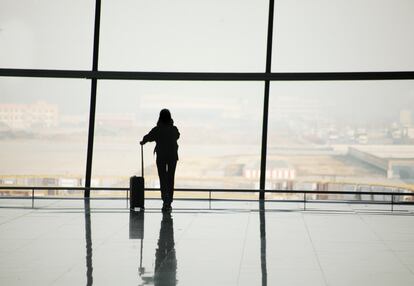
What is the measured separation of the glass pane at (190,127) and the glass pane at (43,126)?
26 cm

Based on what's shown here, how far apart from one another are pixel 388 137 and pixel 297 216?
Answer: 195cm

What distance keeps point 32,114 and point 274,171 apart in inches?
122

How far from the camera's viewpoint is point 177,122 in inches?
388

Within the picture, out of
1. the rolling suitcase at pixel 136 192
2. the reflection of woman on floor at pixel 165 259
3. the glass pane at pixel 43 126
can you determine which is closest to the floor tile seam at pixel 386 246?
the reflection of woman on floor at pixel 165 259

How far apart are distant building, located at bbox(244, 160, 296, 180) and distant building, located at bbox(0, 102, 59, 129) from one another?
2.49m

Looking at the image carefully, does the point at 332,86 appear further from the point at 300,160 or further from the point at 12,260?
the point at 12,260

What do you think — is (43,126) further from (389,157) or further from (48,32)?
(389,157)

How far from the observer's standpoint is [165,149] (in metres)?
8.64

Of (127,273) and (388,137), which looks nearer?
(127,273)

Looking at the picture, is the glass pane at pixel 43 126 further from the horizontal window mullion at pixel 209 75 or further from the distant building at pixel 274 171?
the distant building at pixel 274 171

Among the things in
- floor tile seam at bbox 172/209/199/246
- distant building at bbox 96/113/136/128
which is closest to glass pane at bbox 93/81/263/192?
distant building at bbox 96/113/136/128

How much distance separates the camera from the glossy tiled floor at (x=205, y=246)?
4742 millimetres

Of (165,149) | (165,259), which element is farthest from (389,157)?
(165,259)

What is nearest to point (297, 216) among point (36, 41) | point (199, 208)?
point (199, 208)
